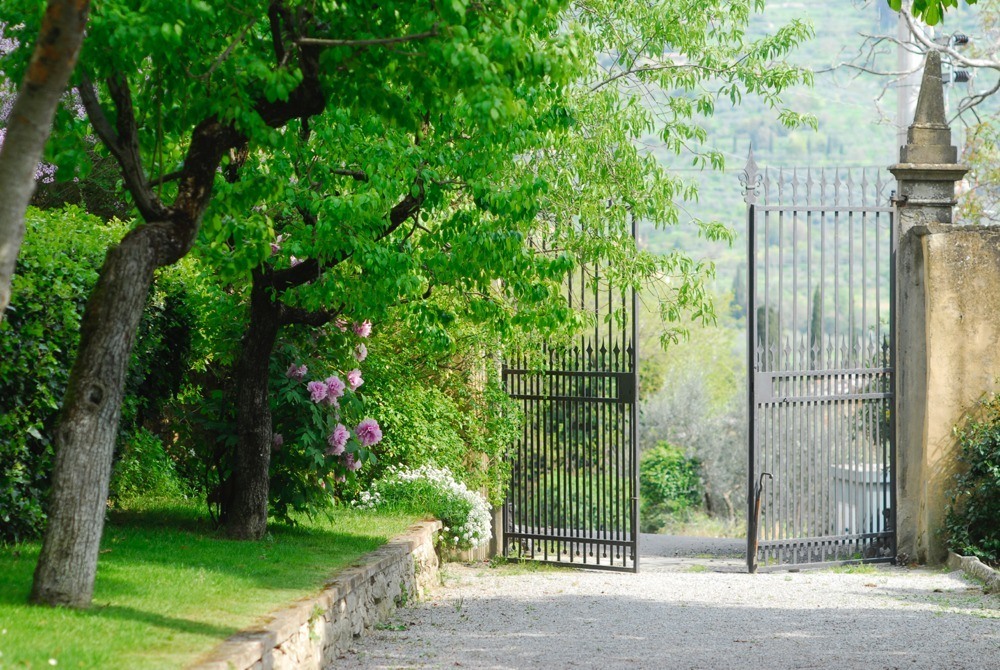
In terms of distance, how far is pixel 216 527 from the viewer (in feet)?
26.9

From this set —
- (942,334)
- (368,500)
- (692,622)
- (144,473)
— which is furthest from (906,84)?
(144,473)

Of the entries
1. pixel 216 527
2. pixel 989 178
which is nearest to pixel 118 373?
pixel 216 527

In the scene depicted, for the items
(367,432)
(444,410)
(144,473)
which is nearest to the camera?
(367,432)

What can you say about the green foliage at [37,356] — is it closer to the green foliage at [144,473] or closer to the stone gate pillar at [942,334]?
the green foliage at [144,473]

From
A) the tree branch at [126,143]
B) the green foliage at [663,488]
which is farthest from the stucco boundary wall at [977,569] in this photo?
the green foliage at [663,488]

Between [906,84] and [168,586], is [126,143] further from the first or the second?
[906,84]

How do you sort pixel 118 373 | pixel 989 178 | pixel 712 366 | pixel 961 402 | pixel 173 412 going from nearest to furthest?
1. pixel 118 373
2. pixel 173 412
3. pixel 961 402
4. pixel 989 178
5. pixel 712 366

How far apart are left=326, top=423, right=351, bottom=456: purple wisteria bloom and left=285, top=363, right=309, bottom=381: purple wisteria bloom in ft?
1.55

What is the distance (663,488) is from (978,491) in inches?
466

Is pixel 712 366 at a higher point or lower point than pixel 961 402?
higher

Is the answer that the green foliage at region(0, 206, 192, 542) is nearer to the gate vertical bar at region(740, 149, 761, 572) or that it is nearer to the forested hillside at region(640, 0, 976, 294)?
the gate vertical bar at region(740, 149, 761, 572)

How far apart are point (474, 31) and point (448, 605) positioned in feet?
15.4

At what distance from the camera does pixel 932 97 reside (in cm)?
1092

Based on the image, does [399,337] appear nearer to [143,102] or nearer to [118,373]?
[143,102]
